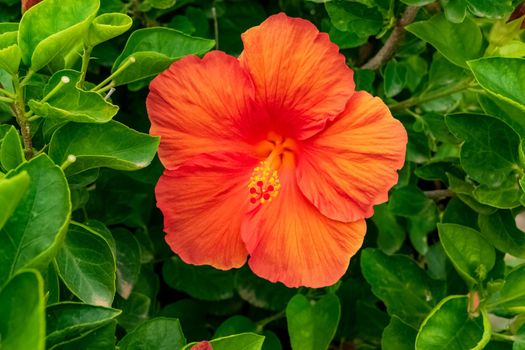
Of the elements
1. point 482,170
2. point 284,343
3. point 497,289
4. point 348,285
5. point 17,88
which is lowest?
point 284,343

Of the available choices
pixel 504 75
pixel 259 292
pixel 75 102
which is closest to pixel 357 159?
pixel 504 75

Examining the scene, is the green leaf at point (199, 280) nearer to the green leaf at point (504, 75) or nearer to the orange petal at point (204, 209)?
the orange petal at point (204, 209)

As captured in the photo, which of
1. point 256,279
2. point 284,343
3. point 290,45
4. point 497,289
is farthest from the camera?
point 284,343

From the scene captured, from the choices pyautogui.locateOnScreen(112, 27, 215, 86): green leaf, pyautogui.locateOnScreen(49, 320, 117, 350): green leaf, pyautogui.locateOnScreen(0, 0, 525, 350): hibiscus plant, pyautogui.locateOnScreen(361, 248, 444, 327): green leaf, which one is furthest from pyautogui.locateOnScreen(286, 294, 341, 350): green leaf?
pyautogui.locateOnScreen(112, 27, 215, 86): green leaf

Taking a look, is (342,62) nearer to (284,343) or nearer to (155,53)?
(155,53)

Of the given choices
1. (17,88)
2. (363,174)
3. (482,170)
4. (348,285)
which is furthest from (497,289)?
(17,88)

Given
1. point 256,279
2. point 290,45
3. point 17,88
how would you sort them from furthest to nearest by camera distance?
point 256,279 < point 290,45 < point 17,88

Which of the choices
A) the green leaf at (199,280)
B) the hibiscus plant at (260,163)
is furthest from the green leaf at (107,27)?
the green leaf at (199,280)

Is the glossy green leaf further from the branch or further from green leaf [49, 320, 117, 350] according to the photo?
the branch
